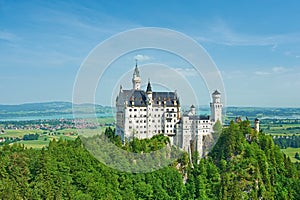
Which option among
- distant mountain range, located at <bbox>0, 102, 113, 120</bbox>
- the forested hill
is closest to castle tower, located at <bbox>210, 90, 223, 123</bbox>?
the forested hill

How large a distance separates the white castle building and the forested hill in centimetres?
142

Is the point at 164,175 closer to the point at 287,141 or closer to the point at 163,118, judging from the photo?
the point at 163,118

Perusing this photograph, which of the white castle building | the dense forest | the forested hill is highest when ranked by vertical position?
the white castle building

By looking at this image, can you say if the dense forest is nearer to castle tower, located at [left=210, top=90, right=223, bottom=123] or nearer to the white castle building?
castle tower, located at [left=210, top=90, right=223, bottom=123]

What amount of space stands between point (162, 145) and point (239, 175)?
6428mm

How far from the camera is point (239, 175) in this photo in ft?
85.0

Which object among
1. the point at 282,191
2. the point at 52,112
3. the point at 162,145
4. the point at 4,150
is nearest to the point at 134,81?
the point at 162,145

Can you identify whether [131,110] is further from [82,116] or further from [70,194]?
[82,116]

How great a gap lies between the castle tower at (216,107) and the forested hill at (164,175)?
5.22 feet

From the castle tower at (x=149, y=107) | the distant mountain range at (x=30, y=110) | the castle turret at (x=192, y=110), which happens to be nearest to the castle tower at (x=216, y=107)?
the castle turret at (x=192, y=110)

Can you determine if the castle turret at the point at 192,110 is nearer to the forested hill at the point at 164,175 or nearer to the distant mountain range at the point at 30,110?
the forested hill at the point at 164,175

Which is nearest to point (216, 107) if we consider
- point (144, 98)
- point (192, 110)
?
point (192, 110)

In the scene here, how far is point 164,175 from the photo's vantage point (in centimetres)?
2405

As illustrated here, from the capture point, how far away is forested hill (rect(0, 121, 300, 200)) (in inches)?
766
